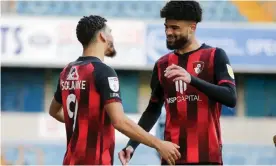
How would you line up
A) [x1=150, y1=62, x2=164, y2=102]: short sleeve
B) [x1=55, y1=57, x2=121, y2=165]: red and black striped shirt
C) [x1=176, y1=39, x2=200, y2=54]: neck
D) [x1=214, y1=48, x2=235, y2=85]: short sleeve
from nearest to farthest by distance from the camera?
1. [x1=55, y1=57, x2=121, y2=165]: red and black striped shirt
2. [x1=214, y1=48, x2=235, y2=85]: short sleeve
3. [x1=176, y1=39, x2=200, y2=54]: neck
4. [x1=150, y1=62, x2=164, y2=102]: short sleeve

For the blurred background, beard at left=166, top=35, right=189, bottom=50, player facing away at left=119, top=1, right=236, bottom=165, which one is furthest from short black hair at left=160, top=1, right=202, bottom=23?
the blurred background

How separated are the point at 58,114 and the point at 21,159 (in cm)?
1441

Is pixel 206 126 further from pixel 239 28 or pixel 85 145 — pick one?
pixel 239 28

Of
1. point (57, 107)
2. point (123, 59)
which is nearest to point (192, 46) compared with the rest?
point (57, 107)

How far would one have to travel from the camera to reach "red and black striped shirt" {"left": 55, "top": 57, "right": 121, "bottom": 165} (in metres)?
4.83

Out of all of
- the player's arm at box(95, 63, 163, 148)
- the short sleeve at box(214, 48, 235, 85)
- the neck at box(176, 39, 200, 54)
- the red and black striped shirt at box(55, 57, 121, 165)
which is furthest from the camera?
the neck at box(176, 39, 200, 54)

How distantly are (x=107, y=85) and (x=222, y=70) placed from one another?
28.9 inches

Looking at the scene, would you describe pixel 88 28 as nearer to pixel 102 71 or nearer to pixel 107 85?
pixel 102 71

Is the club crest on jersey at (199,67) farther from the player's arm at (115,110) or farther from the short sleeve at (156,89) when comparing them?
the player's arm at (115,110)

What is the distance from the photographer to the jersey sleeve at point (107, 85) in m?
4.77

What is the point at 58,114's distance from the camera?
17.9ft

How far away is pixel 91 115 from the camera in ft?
15.9

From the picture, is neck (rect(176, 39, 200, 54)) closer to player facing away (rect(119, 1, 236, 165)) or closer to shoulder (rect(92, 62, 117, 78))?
player facing away (rect(119, 1, 236, 165))

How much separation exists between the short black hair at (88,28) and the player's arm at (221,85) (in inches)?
28.0
